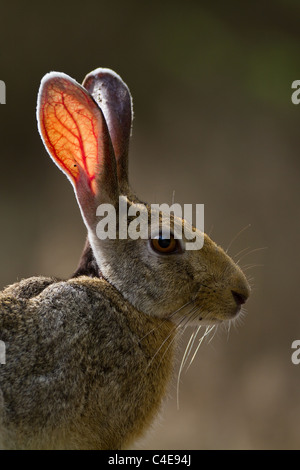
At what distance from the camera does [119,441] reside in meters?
1.53

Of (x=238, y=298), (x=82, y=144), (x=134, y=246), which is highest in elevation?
(x=82, y=144)

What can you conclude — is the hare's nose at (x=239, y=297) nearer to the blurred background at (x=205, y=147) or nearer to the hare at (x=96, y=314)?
the hare at (x=96, y=314)

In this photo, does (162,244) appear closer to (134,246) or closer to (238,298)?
(134,246)

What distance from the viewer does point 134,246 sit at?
1631 millimetres

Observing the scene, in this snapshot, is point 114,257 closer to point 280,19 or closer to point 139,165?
point 139,165

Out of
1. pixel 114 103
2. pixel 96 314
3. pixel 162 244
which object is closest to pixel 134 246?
pixel 162 244

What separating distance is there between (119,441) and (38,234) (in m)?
2.36

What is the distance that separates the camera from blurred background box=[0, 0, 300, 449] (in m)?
3.61

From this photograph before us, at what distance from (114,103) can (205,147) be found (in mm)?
2161

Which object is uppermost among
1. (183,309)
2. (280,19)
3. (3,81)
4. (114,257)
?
(280,19)

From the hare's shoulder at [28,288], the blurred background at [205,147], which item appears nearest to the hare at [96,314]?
the hare's shoulder at [28,288]

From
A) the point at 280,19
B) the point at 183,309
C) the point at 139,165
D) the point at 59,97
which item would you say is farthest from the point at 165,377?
the point at 280,19

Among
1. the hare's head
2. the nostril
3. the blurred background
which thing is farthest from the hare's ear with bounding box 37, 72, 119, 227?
the blurred background

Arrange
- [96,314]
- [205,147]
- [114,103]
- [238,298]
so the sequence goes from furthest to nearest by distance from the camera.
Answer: [205,147] → [114,103] → [238,298] → [96,314]
